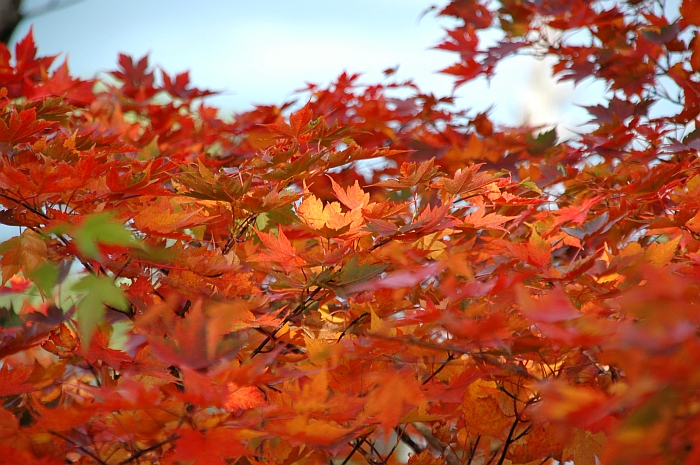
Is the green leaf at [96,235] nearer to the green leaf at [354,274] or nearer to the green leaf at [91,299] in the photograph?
the green leaf at [91,299]

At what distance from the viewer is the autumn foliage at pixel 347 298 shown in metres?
0.60

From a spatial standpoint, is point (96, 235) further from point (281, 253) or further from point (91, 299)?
point (281, 253)

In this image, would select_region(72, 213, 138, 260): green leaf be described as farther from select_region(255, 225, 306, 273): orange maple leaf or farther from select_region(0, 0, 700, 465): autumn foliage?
select_region(255, 225, 306, 273): orange maple leaf

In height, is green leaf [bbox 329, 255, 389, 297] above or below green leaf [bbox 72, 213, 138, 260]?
above

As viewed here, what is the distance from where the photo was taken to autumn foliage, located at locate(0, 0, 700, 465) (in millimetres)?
599

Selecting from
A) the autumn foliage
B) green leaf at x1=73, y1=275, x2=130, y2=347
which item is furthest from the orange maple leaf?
green leaf at x1=73, y1=275, x2=130, y2=347

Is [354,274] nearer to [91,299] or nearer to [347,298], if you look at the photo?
[347,298]

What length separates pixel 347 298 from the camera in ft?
2.93

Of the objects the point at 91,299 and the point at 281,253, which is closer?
the point at 91,299

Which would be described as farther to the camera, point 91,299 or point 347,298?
point 347,298

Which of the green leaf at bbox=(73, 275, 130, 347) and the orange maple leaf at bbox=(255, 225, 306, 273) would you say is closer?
the green leaf at bbox=(73, 275, 130, 347)

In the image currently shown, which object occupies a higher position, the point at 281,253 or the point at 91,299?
the point at 281,253

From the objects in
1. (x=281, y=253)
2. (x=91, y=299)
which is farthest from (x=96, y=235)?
(x=281, y=253)

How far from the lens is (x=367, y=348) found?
31.6 inches
